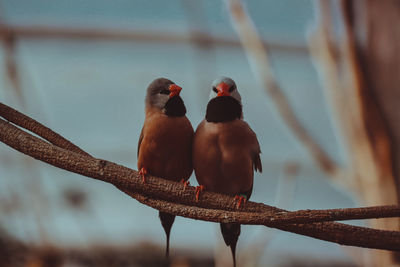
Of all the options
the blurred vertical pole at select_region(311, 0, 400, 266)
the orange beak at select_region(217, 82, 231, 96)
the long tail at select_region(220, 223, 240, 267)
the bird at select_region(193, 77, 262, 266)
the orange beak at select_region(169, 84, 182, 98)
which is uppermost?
the blurred vertical pole at select_region(311, 0, 400, 266)

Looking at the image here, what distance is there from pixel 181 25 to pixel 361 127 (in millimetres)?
1514

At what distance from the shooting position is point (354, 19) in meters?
1.89

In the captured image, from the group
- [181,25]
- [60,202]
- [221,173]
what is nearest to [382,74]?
[221,173]

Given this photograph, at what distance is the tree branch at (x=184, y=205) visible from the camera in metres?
0.82

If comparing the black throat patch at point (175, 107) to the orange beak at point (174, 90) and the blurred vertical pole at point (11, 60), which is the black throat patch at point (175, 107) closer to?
the orange beak at point (174, 90)

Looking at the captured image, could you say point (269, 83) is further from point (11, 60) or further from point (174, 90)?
point (11, 60)

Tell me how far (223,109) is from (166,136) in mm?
162

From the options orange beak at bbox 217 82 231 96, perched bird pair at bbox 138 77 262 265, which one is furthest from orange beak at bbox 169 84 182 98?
orange beak at bbox 217 82 231 96

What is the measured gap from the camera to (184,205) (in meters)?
0.90

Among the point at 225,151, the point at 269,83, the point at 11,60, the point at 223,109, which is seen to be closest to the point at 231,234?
the point at 225,151

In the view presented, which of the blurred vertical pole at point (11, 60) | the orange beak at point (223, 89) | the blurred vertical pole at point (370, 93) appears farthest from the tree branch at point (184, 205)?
the blurred vertical pole at point (11, 60)

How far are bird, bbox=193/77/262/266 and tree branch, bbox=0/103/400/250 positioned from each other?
0.81 feet

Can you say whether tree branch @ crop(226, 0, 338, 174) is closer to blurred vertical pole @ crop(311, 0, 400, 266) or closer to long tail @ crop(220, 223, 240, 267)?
blurred vertical pole @ crop(311, 0, 400, 266)

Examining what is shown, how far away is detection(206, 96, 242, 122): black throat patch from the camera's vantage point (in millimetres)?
1135
